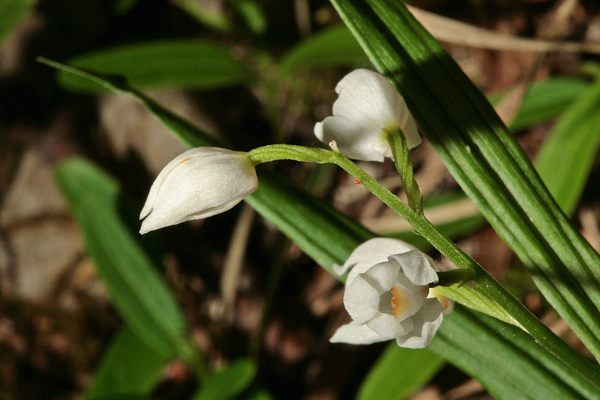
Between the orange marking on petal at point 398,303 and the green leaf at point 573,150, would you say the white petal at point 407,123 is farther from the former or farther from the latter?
the green leaf at point 573,150

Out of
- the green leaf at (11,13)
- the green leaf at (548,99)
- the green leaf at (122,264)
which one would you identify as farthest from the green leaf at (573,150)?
the green leaf at (11,13)

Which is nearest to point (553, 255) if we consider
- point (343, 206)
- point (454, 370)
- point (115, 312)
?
point (454, 370)

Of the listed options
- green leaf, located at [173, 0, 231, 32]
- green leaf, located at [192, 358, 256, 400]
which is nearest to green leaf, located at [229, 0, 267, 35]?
green leaf, located at [173, 0, 231, 32]

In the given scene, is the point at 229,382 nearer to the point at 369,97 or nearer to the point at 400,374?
the point at 400,374

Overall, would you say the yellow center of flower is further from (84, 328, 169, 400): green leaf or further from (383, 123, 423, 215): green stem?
(84, 328, 169, 400): green leaf

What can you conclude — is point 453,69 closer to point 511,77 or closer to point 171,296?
point 171,296
